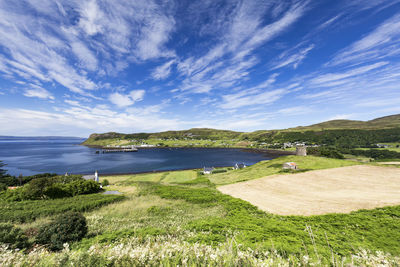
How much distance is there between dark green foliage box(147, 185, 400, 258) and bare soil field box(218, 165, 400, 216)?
7.47ft

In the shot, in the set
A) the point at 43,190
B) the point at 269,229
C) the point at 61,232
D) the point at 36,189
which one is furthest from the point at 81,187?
the point at 269,229

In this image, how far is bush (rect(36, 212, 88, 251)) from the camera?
8.52m

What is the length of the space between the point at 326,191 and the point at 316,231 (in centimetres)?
1761

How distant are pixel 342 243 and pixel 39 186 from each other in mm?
38308

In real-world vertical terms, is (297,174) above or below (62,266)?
below

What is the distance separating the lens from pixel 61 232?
8.66m

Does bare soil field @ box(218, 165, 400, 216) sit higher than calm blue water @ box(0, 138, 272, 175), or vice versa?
bare soil field @ box(218, 165, 400, 216)

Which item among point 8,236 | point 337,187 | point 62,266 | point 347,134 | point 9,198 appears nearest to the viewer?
point 62,266

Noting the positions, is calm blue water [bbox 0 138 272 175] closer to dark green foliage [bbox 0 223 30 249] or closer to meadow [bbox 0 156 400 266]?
meadow [bbox 0 156 400 266]

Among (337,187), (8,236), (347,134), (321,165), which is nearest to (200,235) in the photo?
(8,236)

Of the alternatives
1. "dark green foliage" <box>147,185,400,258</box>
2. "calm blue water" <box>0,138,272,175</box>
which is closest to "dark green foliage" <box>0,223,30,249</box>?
"dark green foliage" <box>147,185,400,258</box>

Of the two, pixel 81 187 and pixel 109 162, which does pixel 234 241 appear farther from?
pixel 109 162

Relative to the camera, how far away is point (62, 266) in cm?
382

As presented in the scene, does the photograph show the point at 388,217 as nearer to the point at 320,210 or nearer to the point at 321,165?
the point at 320,210
